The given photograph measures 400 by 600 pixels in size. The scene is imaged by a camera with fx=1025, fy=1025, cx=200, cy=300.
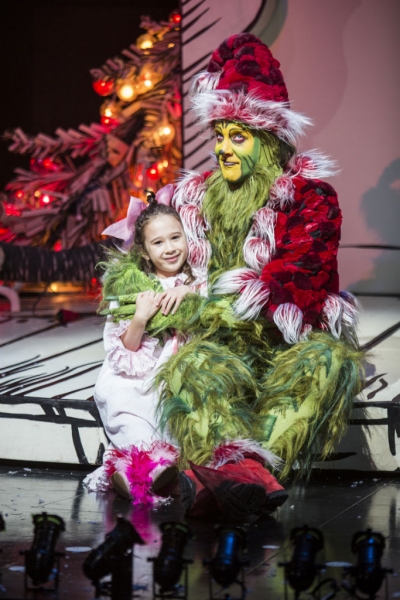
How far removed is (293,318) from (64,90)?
11.0ft

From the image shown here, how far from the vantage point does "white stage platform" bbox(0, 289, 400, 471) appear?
2959 mm

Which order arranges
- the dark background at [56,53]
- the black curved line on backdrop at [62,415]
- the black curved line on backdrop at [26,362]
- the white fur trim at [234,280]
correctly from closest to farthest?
the white fur trim at [234,280] → the black curved line on backdrop at [62,415] → the black curved line on backdrop at [26,362] → the dark background at [56,53]

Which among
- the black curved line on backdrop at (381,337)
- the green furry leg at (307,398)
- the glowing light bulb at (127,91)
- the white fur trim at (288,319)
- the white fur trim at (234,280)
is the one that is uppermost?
the glowing light bulb at (127,91)

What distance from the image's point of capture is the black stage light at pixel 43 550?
1.79m

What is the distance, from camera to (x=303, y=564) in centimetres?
171

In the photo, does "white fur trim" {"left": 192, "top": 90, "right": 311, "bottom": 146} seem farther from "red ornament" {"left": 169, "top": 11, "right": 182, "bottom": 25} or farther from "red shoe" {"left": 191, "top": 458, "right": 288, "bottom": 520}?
"red ornament" {"left": 169, "top": 11, "right": 182, "bottom": 25}

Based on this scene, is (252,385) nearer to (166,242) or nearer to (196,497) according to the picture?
(196,497)

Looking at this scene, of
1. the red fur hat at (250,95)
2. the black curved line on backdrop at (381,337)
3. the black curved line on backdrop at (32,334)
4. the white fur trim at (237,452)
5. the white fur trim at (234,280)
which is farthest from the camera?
the black curved line on backdrop at (32,334)

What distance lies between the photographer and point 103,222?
16.5 feet

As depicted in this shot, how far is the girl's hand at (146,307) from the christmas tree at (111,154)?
2.21 m

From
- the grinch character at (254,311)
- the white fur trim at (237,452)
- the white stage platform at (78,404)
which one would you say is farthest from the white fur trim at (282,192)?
the white fur trim at (237,452)

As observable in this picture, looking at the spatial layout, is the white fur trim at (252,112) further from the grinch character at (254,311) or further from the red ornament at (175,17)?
the red ornament at (175,17)

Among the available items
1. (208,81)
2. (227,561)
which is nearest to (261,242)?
(208,81)

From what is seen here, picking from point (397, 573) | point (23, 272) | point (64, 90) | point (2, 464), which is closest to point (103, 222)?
point (23, 272)
